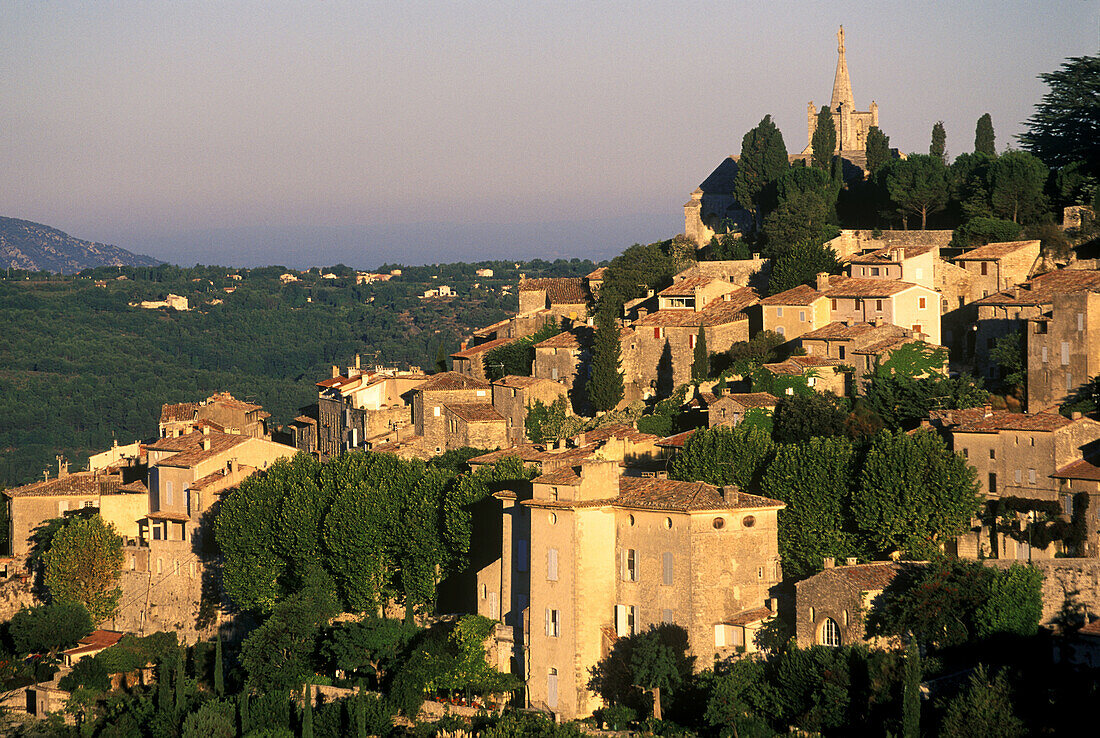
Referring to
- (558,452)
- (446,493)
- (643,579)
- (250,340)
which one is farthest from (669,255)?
(250,340)

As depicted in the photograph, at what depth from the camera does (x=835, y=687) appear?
34.6 meters

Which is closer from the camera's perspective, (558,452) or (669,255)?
(558,452)

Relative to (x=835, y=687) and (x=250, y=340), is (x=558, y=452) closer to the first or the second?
(x=835, y=687)

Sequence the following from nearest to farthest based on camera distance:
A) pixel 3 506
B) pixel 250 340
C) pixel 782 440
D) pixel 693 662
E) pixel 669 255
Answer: pixel 693 662
pixel 782 440
pixel 3 506
pixel 669 255
pixel 250 340

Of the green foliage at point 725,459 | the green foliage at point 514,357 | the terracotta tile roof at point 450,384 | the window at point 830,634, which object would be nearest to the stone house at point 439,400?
the terracotta tile roof at point 450,384

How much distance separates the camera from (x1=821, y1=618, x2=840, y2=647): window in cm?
3634

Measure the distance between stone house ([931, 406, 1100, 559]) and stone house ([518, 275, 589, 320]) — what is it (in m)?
28.0

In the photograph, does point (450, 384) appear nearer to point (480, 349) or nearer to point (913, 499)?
point (480, 349)

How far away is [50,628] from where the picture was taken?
165ft

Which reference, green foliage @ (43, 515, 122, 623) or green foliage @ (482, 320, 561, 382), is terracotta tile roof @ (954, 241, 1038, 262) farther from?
green foliage @ (43, 515, 122, 623)

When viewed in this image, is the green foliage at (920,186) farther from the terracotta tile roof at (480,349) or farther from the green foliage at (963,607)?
the green foliage at (963,607)

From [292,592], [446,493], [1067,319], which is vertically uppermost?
[1067,319]

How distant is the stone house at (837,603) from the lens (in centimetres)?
3603

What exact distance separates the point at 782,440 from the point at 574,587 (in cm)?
1123
